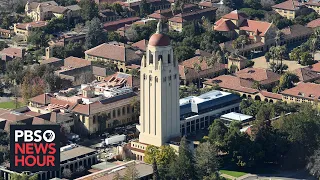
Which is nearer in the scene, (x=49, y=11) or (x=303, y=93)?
(x=303, y=93)

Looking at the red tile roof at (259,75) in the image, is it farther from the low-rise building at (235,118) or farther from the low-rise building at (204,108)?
the low-rise building at (235,118)

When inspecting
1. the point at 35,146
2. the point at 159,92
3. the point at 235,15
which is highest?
the point at 35,146

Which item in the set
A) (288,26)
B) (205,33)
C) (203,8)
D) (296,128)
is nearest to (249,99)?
(296,128)

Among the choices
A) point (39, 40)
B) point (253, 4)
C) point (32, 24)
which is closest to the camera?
point (39, 40)

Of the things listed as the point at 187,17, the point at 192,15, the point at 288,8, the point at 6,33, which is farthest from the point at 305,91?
the point at 6,33

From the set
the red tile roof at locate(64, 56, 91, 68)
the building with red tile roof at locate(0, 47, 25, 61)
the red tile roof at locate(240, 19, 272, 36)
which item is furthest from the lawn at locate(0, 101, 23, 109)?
the red tile roof at locate(240, 19, 272, 36)

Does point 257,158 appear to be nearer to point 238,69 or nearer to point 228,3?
point 238,69

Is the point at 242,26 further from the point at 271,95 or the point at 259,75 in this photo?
the point at 271,95

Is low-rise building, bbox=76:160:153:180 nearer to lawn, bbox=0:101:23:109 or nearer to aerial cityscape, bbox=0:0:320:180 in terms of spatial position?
aerial cityscape, bbox=0:0:320:180
